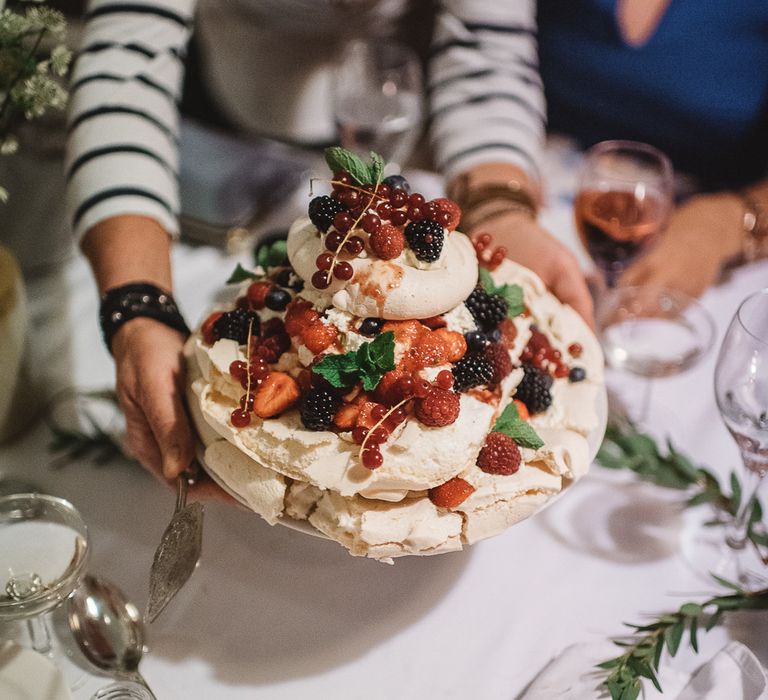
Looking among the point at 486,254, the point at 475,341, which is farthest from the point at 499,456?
the point at 486,254

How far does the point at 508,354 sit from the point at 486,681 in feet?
1.47

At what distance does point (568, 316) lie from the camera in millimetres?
1236

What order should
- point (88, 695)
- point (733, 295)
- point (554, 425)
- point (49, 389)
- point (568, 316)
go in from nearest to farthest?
point (88, 695)
point (554, 425)
point (568, 316)
point (49, 389)
point (733, 295)

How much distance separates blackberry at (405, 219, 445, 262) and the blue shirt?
1.40 m

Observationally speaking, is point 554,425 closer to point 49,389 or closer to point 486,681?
point 486,681

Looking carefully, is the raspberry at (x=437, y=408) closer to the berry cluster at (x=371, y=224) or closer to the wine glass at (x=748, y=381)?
the berry cluster at (x=371, y=224)

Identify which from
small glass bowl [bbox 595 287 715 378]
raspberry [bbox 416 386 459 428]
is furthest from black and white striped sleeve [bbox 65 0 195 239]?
small glass bowl [bbox 595 287 715 378]

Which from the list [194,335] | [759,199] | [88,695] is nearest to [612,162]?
[759,199]

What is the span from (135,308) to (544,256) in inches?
28.1

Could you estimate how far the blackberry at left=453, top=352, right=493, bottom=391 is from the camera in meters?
0.98

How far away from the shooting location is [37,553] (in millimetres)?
963

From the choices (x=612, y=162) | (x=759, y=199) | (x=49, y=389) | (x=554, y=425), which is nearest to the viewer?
(x=554, y=425)

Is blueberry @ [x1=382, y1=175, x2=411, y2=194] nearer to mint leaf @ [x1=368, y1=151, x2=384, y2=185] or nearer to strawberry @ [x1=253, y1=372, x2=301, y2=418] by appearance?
mint leaf @ [x1=368, y1=151, x2=384, y2=185]

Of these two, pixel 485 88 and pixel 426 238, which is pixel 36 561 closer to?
pixel 426 238
